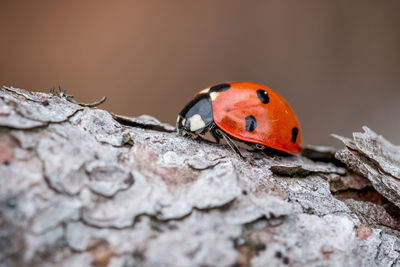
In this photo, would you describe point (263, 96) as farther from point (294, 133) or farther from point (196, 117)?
point (196, 117)

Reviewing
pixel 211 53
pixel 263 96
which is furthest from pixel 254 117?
pixel 211 53

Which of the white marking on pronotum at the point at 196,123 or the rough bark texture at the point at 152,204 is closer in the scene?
the rough bark texture at the point at 152,204

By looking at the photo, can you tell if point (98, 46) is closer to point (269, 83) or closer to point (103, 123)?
point (269, 83)

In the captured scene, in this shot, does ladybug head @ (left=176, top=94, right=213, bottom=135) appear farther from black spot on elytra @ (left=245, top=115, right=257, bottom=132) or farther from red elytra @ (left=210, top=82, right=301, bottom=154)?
black spot on elytra @ (left=245, top=115, right=257, bottom=132)

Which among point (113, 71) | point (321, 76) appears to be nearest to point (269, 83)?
point (321, 76)

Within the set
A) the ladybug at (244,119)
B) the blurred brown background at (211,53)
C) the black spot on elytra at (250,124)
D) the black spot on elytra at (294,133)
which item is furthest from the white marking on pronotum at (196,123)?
the blurred brown background at (211,53)

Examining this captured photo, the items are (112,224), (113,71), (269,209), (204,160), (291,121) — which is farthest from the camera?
(113,71)

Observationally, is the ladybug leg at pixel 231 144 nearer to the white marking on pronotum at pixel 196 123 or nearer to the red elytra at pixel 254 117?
the red elytra at pixel 254 117

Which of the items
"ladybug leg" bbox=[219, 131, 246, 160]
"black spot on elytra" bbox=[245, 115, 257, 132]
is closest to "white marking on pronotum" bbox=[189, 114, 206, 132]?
"ladybug leg" bbox=[219, 131, 246, 160]
